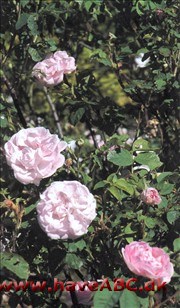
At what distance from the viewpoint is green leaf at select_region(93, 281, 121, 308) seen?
6.20 feet

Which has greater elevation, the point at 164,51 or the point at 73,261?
the point at 164,51

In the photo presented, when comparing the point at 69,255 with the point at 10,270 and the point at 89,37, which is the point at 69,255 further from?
the point at 89,37

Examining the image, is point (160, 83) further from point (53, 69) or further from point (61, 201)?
point (61, 201)

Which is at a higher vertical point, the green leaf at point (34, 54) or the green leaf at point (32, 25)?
the green leaf at point (32, 25)

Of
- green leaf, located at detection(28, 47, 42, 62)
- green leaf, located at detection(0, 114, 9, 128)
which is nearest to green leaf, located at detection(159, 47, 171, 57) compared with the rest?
green leaf, located at detection(28, 47, 42, 62)

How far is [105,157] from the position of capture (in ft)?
8.14

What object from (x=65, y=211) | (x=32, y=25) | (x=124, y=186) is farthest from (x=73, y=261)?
(x=32, y=25)

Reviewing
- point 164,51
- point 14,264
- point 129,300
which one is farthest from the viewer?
point 164,51

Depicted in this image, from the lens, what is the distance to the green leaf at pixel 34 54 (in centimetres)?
285

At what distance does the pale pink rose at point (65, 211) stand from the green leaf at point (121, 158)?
25cm

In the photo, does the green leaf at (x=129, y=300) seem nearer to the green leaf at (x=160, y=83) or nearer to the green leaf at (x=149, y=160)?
the green leaf at (x=149, y=160)

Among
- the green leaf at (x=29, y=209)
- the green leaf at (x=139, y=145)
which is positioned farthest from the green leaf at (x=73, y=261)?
the green leaf at (x=139, y=145)

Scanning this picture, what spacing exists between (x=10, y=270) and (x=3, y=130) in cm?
101

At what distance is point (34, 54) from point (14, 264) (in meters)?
1.12
